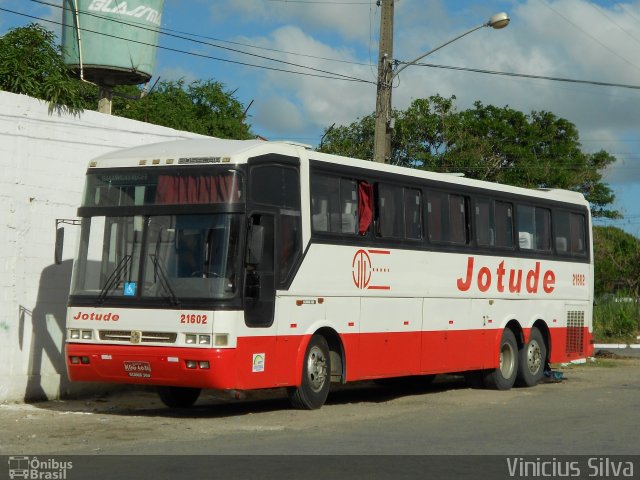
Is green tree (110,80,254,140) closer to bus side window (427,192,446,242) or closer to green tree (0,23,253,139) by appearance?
green tree (0,23,253,139)

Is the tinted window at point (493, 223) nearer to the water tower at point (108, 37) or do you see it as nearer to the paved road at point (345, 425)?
the paved road at point (345, 425)

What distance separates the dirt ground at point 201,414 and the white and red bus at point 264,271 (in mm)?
497

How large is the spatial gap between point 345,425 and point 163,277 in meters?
2.83

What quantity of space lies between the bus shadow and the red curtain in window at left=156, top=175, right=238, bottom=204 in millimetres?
2832

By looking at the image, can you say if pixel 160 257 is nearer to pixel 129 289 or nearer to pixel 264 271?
pixel 129 289

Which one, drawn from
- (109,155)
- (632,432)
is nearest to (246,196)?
(109,155)

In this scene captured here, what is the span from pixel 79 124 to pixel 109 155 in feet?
7.80

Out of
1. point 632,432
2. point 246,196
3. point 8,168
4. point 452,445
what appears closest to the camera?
point 452,445

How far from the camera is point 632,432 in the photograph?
12812mm

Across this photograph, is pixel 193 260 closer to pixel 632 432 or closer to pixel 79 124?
pixel 79 124
